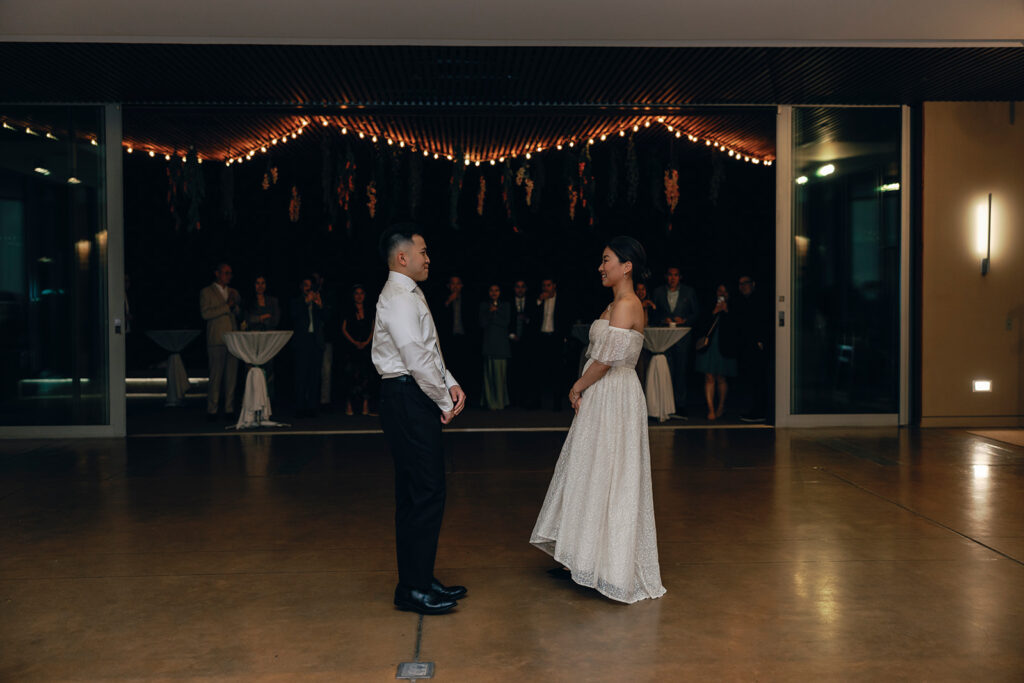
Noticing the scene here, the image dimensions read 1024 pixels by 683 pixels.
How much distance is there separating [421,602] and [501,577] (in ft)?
1.93

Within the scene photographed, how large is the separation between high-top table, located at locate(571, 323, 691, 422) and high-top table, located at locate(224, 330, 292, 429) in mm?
3341

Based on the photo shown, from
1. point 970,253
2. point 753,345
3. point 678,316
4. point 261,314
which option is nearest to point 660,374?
point 753,345

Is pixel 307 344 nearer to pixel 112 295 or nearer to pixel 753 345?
pixel 112 295

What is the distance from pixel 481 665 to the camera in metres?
2.97

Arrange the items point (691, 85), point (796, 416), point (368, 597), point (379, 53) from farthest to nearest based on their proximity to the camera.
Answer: point (796, 416) → point (691, 85) → point (379, 53) → point (368, 597)

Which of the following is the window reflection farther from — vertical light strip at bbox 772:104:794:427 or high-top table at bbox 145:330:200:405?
high-top table at bbox 145:330:200:405

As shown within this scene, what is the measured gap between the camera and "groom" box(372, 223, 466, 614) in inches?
133

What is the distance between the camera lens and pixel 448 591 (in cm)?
363

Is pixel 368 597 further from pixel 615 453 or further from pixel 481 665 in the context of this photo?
pixel 615 453

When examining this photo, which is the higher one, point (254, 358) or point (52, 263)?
point (52, 263)

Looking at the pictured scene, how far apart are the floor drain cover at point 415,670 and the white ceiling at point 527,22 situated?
4.98 metres

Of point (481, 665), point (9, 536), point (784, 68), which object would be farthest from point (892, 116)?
point (9, 536)

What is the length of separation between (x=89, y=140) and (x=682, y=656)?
7.67 m

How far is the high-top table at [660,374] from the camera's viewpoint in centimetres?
926
